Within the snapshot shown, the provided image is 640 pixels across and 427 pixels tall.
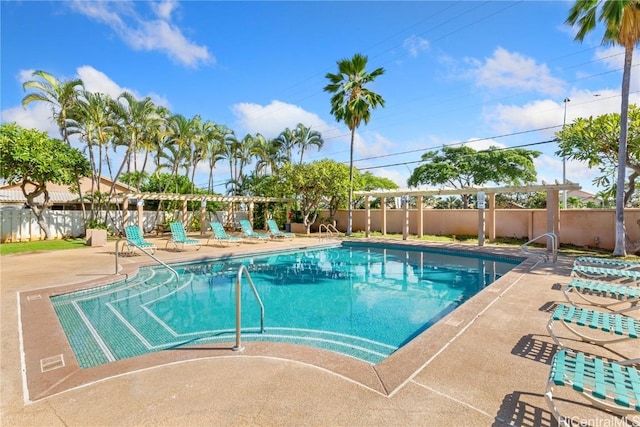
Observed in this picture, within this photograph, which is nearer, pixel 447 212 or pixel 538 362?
pixel 538 362

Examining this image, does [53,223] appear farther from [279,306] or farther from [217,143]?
[279,306]

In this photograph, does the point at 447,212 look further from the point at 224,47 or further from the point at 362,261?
the point at 224,47

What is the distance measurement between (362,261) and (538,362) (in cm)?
988

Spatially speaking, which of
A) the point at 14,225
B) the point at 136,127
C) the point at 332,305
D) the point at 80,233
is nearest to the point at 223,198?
the point at 136,127

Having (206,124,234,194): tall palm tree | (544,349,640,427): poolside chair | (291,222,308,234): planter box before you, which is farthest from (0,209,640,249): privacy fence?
(544,349,640,427): poolside chair

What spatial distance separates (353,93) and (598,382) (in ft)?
62.8

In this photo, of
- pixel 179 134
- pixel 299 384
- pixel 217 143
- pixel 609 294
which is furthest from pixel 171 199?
pixel 609 294

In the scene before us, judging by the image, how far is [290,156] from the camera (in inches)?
1118

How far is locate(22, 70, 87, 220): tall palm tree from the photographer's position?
50.2ft

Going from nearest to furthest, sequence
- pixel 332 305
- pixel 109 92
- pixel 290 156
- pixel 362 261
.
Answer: pixel 332 305, pixel 362 261, pixel 109 92, pixel 290 156

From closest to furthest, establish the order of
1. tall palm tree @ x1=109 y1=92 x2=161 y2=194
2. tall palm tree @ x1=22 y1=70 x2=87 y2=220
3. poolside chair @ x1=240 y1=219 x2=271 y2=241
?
tall palm tree @ x1=22 y1=70 x2=87 y2=220, poolside chair @ x1=240 y1=219 x2=271 y2=241, tall palm tree @ x1=109 y1=92 x2=161 y2=194

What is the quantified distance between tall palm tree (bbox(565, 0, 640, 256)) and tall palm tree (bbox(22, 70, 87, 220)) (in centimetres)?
2167

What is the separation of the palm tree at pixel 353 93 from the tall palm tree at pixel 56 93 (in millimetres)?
13307

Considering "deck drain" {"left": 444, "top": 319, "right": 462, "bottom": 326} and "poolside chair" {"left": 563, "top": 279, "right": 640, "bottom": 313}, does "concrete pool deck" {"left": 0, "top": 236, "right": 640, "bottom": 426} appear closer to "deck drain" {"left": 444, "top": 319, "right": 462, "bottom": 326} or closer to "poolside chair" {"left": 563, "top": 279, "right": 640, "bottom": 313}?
"deck drain" {"left": 444, "top": 319, "right": 462, "bottom": 326}
